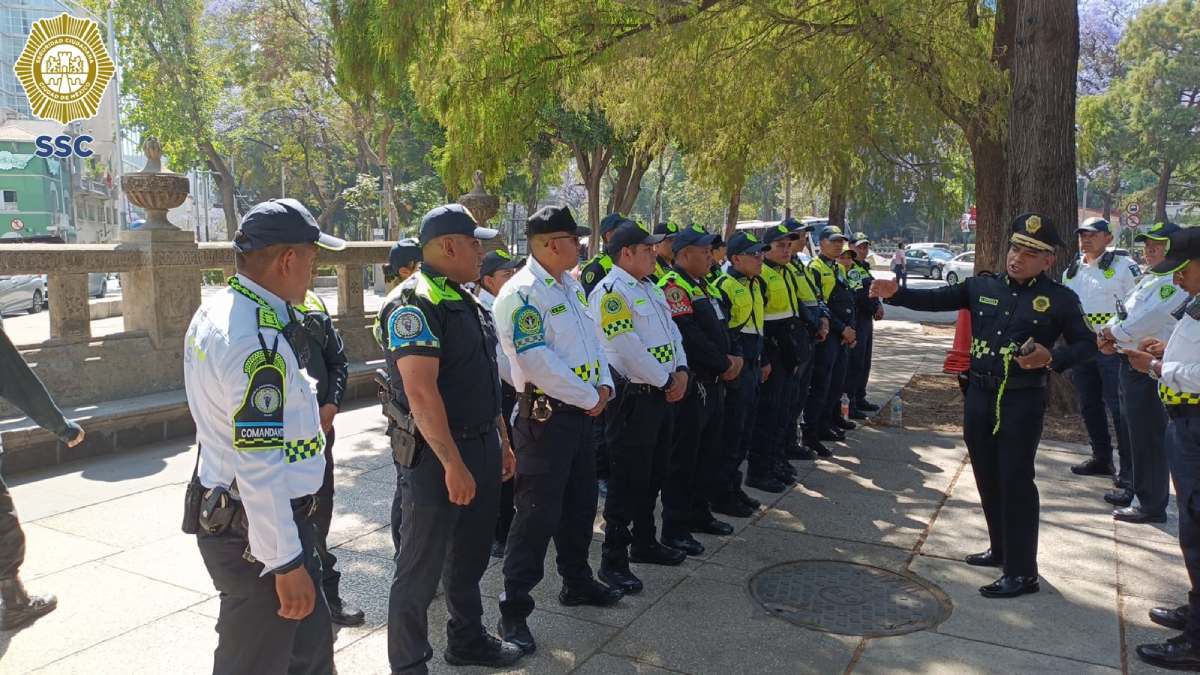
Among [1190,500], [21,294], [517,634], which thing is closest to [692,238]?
[517,634]

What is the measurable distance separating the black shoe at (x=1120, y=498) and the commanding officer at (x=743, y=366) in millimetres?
2536

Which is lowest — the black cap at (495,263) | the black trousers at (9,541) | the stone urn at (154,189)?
the black trousers at (9,541)

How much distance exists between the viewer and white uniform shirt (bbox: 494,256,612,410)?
3.74 metres

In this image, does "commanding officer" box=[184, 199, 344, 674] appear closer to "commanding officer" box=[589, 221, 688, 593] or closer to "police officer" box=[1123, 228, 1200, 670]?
"commanding officer" box=[589, 221, 688, 593]

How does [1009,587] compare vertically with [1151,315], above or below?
below

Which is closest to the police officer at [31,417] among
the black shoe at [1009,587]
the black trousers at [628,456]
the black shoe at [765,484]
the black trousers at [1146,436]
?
the black trousers at [628,456]

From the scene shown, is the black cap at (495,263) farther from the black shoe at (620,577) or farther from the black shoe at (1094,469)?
the black shoe at (1094,469)

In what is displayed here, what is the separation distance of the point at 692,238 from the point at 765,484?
2.17m

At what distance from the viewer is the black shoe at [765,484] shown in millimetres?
6348

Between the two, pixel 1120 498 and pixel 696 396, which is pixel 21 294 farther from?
pixel 1120 498

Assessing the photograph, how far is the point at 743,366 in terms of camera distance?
581 centimetres

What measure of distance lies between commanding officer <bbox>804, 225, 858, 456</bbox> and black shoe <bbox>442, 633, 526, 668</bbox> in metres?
4.50

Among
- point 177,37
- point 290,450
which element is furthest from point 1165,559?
point 177,37

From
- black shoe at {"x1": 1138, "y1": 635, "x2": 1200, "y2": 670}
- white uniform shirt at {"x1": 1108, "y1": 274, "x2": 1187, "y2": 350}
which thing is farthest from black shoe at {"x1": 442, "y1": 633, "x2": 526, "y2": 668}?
white uniform shirt at {"x1": 1108, "y1": 274, "x2": 1187, "y2": 350}
